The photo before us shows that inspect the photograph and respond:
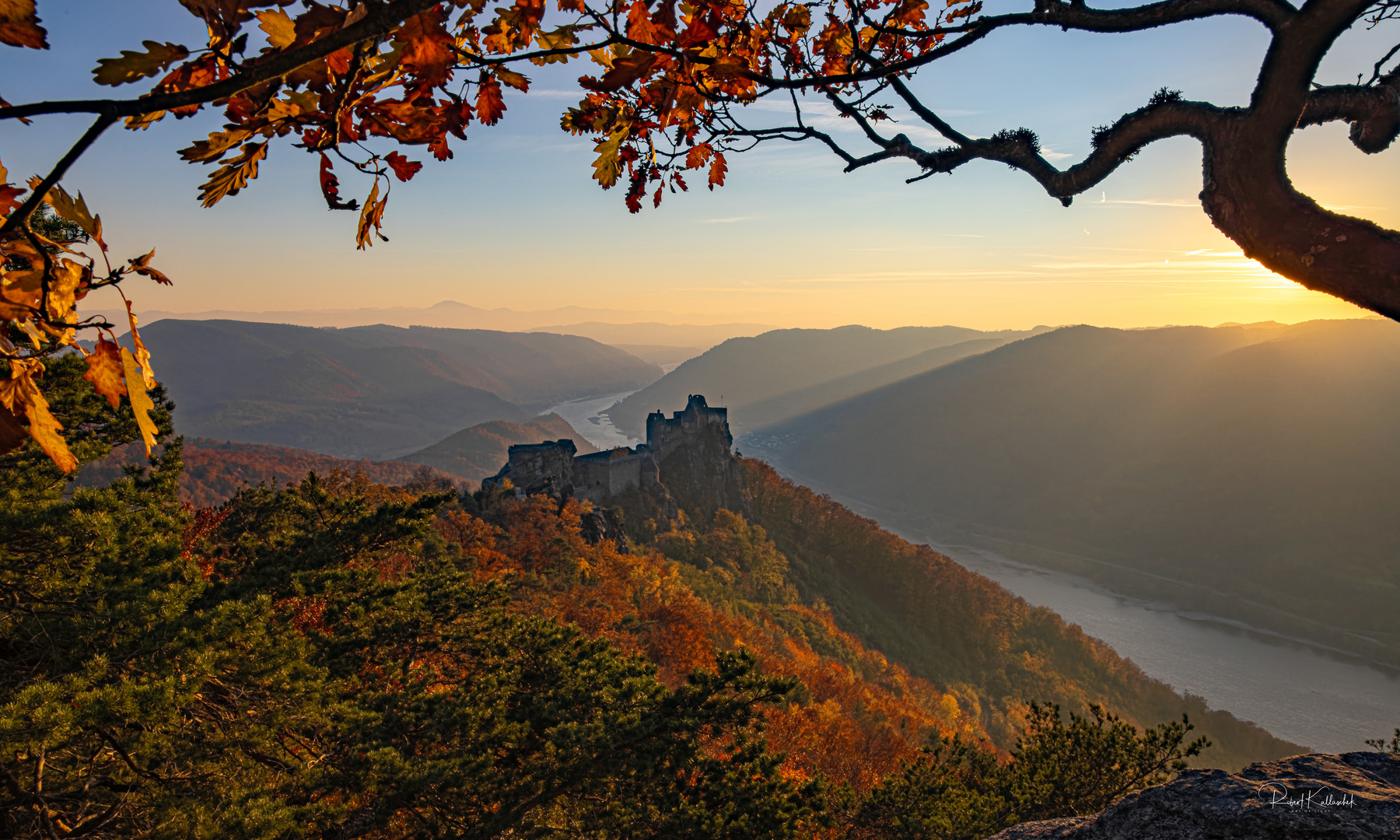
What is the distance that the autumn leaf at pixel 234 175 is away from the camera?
1.60 m

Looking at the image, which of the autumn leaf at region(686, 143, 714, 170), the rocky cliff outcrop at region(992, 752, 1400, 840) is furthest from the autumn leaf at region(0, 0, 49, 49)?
the rocky cliff outcrop at region(992, 752, 1400, 840)

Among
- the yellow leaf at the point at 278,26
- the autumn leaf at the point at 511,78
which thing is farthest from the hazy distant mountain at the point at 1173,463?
the yellow leaf at the point at 278,26

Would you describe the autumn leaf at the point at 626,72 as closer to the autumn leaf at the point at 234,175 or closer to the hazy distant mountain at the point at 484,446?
the autumn leaf at the point at 234,175

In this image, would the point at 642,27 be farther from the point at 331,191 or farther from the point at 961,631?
the point at 961,631

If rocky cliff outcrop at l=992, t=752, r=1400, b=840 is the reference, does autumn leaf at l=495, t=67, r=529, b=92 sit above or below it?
above

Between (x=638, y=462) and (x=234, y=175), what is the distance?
54.1 m

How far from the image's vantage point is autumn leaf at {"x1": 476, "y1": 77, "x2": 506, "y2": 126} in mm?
2150

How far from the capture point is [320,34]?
3.96 ft

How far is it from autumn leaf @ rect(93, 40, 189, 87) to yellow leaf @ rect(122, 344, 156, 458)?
0.44 metres

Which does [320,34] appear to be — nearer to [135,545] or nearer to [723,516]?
[135,545]

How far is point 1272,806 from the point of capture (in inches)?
157

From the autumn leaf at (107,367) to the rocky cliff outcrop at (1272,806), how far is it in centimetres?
572

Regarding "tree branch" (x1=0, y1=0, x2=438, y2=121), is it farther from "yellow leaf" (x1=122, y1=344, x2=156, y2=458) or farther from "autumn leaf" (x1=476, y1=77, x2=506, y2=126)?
"autumn leaf" (x1=476, y1=77, x2=506, y2=126)

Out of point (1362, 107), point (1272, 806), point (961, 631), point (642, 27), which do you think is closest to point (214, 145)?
point (642, 27)
